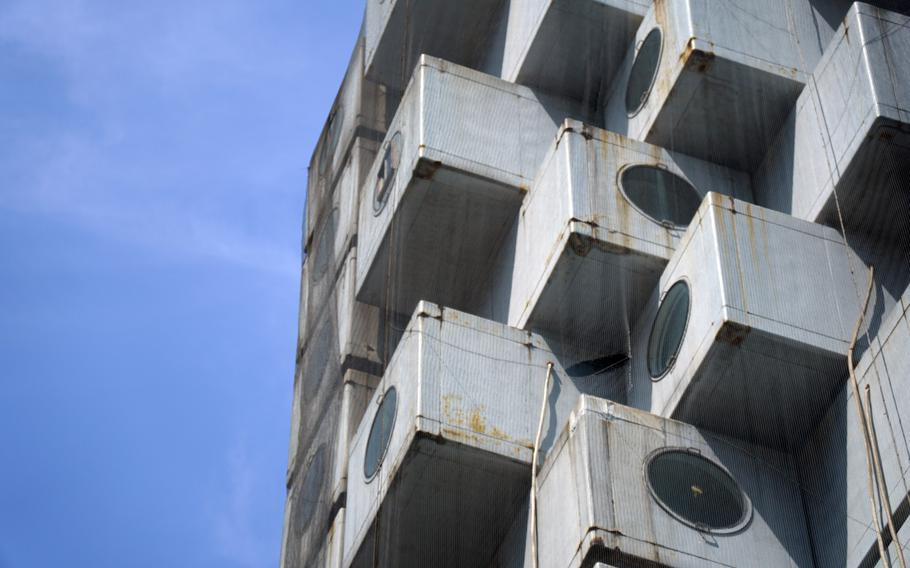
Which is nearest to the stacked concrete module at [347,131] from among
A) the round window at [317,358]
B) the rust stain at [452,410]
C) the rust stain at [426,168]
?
the round window at [317,358]

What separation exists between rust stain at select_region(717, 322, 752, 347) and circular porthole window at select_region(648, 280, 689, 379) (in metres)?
1.16

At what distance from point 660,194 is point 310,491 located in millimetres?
9187

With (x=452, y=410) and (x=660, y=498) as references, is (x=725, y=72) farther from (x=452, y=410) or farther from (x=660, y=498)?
(x=660, y=498)

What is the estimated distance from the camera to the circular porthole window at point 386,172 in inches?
1028

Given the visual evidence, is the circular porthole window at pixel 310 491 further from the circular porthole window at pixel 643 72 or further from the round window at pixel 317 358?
the circular porthole window at pixel 643 72

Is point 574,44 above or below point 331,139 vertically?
below

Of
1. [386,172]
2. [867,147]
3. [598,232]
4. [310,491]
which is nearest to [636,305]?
[598,232]

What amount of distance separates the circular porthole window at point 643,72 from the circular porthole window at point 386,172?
3.95 meters

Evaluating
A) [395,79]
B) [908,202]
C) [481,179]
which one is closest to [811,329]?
[908,202]

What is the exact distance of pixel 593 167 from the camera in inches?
879

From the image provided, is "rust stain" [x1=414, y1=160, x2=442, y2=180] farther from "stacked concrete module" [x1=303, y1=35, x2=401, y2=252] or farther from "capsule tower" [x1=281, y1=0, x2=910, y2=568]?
"stacked concrete module" [x1=303, y1=35, x2=401, y2=252]

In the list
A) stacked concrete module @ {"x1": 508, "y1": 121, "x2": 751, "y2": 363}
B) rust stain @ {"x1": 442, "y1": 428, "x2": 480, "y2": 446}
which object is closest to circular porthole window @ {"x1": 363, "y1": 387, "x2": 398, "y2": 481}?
rust stain @ {"x1": 442, "y1": 428, "x2": 480, "y2": 446}

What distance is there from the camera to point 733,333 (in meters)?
18.8

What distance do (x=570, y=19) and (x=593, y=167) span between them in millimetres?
4489
